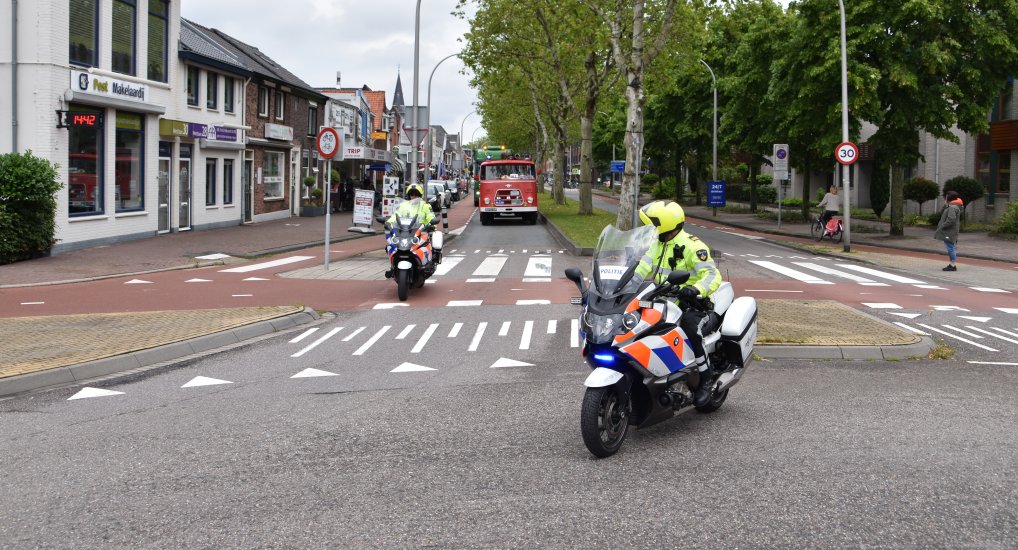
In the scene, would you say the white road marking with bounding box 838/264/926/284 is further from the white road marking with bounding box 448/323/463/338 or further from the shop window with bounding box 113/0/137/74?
the shop window with bounding box 113/0/137/74

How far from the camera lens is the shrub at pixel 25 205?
17906mm

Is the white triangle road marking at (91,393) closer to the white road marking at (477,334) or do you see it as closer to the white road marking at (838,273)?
the white road marking at (477,334)

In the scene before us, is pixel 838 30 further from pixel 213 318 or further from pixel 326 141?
pixel 213 318

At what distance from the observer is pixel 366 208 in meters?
27.4

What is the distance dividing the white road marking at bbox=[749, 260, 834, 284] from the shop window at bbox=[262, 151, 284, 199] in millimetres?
20885

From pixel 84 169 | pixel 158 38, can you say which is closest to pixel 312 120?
pixel 158 38

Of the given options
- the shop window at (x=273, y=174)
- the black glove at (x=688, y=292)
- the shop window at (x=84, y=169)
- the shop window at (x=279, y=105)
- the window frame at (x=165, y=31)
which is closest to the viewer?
the black glove at (x=688, y=292)

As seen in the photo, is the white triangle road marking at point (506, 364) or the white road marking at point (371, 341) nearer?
the white triangle road marking at point (506, 364)

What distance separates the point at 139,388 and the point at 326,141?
10607 millimetres

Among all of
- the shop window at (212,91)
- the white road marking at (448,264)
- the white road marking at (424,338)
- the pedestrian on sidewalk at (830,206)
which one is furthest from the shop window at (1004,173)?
the white road marking at (424,338)

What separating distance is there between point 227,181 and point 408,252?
19441mm

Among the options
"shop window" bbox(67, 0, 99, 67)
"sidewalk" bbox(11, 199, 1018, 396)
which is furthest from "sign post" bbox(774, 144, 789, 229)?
"shop window" bbox(67, 0, 99, 67)

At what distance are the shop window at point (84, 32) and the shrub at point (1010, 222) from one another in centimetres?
2613

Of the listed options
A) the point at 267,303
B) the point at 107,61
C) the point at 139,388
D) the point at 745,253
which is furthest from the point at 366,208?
the point at 139,388
